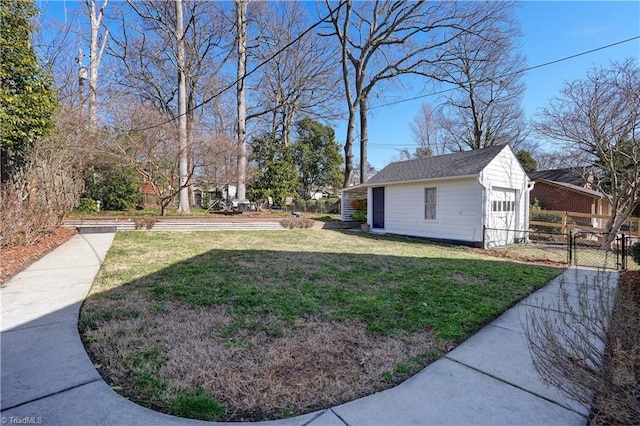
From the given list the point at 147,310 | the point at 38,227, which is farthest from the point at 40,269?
the point at 147,310

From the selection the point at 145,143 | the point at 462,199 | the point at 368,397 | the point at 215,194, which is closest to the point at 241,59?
the point at 145,143

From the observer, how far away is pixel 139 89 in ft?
66.1

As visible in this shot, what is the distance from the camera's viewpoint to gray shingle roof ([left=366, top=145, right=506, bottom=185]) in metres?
10.2

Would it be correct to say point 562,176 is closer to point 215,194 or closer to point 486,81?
point 486,81

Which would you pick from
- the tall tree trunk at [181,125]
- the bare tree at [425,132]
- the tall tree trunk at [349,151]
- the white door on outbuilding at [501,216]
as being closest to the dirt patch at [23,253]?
the tall tree trunk at [181,125]

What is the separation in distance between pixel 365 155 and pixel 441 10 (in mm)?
8124

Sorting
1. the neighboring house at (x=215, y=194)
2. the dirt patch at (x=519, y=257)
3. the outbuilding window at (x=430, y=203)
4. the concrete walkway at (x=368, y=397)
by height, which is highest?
the neighboring house at (x=215, y=194)

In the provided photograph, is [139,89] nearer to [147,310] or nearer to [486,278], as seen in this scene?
[147,310]

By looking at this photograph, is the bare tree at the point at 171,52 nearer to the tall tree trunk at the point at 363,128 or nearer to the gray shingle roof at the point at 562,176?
the tall tree trunk at the point at 363,128

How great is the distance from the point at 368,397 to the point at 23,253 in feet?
23.0

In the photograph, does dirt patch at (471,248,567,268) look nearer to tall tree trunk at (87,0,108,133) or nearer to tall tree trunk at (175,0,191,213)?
tall tree trunk at (175,0,191,213)

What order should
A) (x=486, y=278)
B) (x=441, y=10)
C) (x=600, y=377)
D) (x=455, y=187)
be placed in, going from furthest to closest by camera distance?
(x=441, y=10), (x=455, y=187), (x=486, y=278), (x=600, y=377)

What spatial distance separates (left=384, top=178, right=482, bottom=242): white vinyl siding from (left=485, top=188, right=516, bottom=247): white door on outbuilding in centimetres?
62

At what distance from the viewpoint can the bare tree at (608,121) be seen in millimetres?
8984
